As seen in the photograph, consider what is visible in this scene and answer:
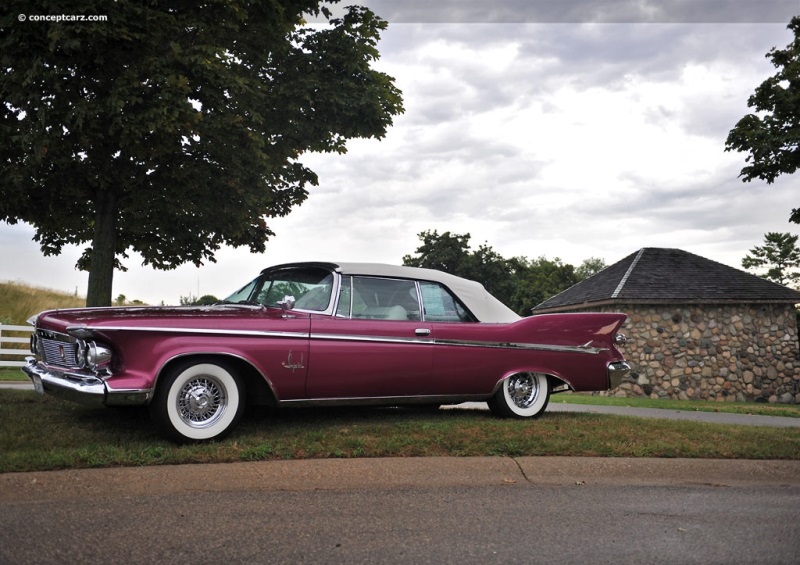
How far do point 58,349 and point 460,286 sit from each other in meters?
3.87

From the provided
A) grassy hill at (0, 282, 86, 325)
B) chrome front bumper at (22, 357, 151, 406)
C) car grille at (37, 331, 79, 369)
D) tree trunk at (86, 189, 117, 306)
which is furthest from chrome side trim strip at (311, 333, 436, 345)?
grassy hill at (0, 282, 86, 325)

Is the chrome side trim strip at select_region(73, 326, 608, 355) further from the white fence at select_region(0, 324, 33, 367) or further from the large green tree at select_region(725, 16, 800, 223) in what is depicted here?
the large green tree at select_region(725, 16, 800, 223)

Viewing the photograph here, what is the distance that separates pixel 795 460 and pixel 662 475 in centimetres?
165

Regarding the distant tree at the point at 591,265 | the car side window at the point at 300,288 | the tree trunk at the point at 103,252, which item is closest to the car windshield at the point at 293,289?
the car side window at the point at 300,288

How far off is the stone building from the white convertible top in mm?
15534

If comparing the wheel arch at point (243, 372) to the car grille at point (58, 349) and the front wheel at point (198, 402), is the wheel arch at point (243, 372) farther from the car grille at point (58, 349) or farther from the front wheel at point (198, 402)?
the car grille at point (58, 349)

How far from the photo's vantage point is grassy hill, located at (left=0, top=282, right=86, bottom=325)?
886 inches

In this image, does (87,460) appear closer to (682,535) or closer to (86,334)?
(86,334)

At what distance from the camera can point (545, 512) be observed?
4062mm

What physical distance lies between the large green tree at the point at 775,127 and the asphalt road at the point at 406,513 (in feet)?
54.0

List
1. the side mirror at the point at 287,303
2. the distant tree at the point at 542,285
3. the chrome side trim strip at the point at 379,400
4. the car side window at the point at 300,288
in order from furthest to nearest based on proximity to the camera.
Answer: the distant tree at the point at 542,285, the car side window at the point at 300,288, the side mirror at the point at 287,303, the chrome side trim strip at the point at 379,400

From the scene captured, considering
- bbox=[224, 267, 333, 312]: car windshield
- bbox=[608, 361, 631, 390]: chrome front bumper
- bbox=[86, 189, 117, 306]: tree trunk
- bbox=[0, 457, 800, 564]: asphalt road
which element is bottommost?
bbox=[0, 457, 800, 564]: asphalt road

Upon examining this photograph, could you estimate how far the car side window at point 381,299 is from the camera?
6.07m

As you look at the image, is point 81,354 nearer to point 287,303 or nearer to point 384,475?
point 287,303
